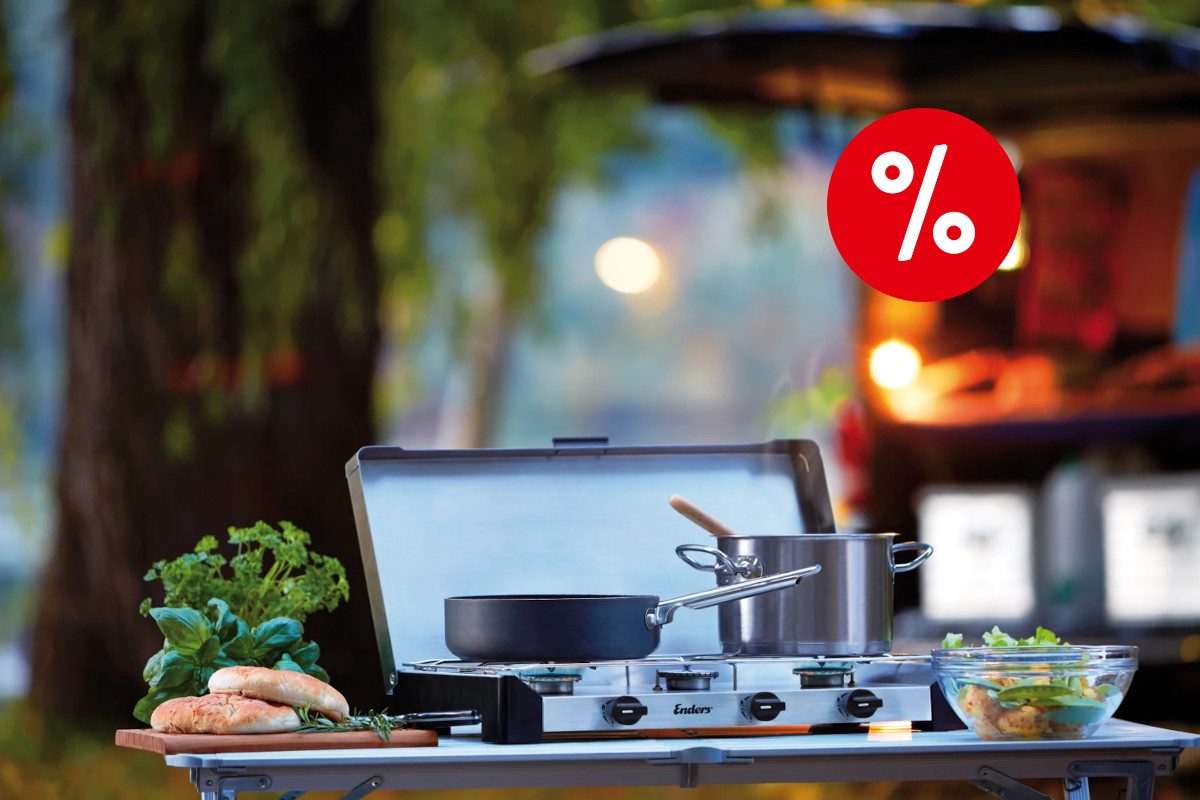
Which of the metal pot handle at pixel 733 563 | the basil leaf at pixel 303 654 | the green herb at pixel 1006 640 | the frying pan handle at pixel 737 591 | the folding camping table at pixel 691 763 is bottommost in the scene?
the folding camping table at pixel 691 763

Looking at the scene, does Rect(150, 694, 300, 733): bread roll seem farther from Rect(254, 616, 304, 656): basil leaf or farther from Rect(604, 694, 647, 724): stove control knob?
Rect(604, 694, 647, 724): stove control knob

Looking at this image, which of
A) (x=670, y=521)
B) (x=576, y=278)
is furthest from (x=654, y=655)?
(x=576, y=278)

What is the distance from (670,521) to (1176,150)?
4.43 meters

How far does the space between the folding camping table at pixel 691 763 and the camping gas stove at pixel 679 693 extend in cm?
4

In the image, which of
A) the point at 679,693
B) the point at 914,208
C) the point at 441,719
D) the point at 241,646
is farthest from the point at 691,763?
the point at 914,208

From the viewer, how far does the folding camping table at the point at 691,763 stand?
84.3 inches

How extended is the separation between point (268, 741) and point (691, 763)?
569mm

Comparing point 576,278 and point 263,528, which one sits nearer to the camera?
point 263,528

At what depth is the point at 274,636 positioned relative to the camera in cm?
253

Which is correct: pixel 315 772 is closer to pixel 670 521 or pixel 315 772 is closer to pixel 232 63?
pixel 670 521

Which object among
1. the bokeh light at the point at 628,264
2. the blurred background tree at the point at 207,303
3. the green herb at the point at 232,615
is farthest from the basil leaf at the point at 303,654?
the bokeh light at the point at 628,264

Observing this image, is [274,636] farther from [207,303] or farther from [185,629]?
[207,303]

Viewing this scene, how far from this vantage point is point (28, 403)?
228 inches

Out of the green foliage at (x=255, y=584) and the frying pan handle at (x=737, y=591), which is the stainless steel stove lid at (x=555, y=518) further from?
the frying pan handle at (x=737, y=591)
